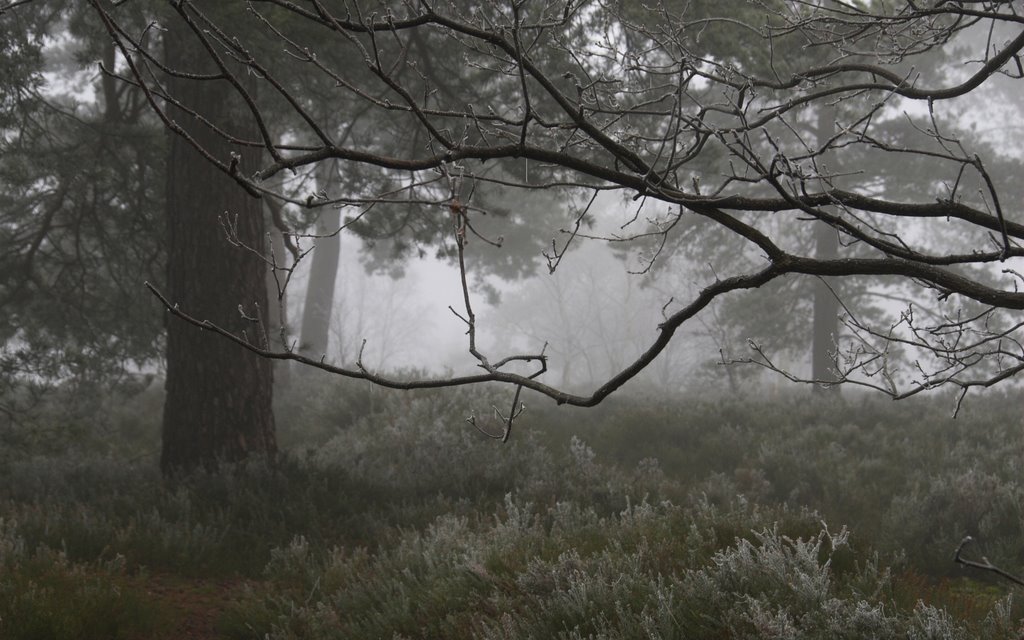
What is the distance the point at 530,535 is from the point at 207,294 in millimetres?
3692

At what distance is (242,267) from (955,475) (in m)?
7.10

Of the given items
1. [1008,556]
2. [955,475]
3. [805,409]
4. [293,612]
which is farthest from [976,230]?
[293,612]

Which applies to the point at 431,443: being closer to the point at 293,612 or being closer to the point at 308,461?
the point at 308,461

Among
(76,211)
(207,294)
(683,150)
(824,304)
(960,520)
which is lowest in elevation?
(960,520)

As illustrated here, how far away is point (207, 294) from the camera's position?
623 centimetres

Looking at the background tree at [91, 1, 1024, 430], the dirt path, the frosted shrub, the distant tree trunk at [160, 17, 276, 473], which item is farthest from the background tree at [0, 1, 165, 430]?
the frosted shrub

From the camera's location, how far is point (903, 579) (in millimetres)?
3672

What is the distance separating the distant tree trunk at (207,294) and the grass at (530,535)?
420mm

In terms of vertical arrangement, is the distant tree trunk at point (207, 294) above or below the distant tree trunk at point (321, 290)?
below

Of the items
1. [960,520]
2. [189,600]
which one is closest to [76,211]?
[189,600]

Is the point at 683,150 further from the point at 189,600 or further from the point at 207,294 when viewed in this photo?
the point at 207,294

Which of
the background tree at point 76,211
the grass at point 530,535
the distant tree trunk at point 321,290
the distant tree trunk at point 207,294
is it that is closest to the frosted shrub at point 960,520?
the grass at point 530,535

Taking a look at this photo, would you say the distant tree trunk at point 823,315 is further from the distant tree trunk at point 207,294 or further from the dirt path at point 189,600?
the dirt path at point 189,600

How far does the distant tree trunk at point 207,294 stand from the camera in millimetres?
6207
